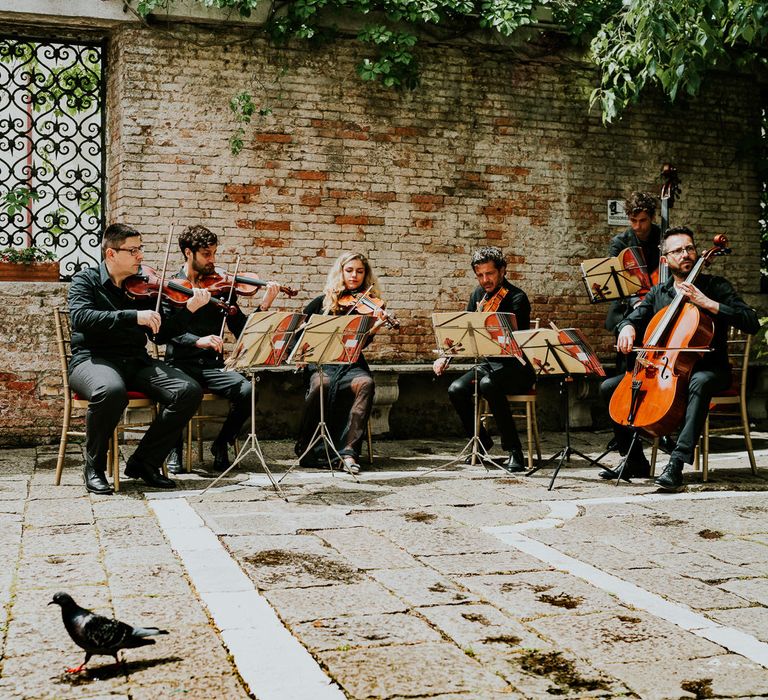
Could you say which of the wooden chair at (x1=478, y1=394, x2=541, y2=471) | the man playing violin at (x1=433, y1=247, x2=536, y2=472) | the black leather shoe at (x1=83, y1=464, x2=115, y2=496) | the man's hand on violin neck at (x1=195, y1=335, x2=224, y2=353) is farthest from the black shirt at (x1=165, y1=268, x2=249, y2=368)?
the wooden chair at (x1=478, y1=394, x2=541, y2=471)

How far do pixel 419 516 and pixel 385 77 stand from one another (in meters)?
5.09

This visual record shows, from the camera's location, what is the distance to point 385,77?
9.03 m

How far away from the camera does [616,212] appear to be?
32.6 ft

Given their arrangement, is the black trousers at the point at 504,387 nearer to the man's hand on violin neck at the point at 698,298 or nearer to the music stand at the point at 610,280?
the music stand at the point at 610,280

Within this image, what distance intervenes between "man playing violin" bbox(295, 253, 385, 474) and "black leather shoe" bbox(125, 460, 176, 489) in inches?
49.8

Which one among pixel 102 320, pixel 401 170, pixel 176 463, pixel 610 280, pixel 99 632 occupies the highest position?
pixel 401 170

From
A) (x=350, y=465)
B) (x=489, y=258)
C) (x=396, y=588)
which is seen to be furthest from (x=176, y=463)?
(x=396, y=588)

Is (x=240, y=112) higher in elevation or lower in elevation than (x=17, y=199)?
higher

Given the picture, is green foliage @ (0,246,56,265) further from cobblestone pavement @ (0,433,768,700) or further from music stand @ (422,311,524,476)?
music stand @ (422,311,524,476)

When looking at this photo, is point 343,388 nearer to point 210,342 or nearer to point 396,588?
point 210,342

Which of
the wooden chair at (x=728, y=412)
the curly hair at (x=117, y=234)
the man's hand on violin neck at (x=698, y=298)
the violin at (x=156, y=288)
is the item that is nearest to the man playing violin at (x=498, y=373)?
the wooden chair at (x=728, y=412)

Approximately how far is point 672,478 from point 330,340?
95.4 inches

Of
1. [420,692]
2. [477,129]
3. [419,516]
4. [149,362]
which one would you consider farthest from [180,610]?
[477,129]

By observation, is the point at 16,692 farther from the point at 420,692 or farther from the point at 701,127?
the point at 701,127
